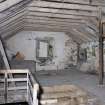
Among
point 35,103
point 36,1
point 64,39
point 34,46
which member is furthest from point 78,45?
point 35,103

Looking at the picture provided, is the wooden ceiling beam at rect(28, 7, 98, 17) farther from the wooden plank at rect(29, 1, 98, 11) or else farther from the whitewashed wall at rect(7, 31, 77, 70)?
the whitewashed wall at rect(7, 31, 77, 70)

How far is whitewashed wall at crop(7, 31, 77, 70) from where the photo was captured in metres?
8.11

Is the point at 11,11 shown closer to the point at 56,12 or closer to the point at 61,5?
the point at 61,5

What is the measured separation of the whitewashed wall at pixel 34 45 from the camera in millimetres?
8109

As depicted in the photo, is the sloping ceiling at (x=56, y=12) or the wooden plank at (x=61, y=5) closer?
the sloping ceiling at (x=56, y=12)

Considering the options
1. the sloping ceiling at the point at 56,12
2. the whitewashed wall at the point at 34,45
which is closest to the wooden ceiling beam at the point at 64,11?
the sloping ceiling at the point at 56,12

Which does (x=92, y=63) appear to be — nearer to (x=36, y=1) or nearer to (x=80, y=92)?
(x=80, y=92)

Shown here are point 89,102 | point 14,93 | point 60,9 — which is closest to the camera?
point 89,102

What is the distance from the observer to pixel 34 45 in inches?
330

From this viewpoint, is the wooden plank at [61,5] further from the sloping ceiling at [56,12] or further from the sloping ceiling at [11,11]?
the sloping ceiling at [11,11]

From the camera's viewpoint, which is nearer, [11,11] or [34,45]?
[11,11]

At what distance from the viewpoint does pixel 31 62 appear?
26.0 feet

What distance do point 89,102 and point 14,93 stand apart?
1.83m

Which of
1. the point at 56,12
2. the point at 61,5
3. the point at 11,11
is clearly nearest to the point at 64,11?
Result: the point at 56,12
